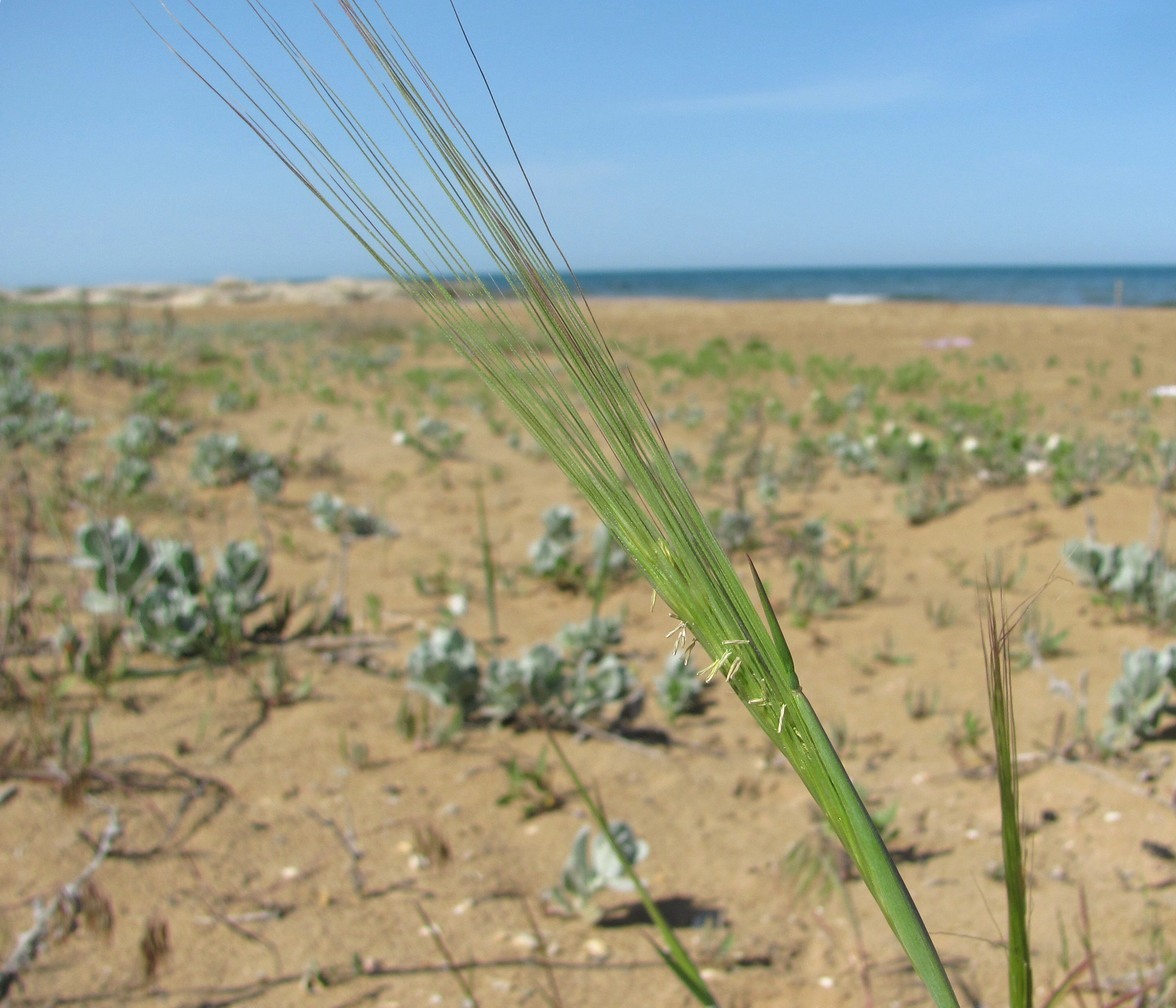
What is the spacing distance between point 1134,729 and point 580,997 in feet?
5.03

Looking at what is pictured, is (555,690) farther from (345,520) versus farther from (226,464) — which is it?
(226,464)

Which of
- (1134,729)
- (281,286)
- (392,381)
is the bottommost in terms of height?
(1134,729)

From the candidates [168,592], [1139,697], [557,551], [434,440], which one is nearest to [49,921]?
[168,592]

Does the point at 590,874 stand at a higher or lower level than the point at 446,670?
lower

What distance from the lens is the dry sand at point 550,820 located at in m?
1.72

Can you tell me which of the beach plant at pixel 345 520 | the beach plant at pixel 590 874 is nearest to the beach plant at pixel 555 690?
the beach plant at pixel 590 874

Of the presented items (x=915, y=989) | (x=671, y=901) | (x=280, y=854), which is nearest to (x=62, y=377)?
(x=280, y=854)

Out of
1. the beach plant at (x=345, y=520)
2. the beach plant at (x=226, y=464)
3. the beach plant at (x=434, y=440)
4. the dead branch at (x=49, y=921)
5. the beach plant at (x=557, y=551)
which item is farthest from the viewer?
the beach plant at (x=434, y=440)

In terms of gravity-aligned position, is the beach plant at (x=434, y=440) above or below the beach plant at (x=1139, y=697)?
above

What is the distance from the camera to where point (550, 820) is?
2.25m

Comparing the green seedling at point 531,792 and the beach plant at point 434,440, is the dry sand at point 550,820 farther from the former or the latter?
the beach plant at point 434,440

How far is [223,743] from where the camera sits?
2469mm

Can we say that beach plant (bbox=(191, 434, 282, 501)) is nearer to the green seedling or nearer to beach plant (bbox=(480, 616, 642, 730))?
beach plant (bbox=(480, 616, 642, 730))

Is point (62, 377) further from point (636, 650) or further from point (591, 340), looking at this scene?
point (591, 340)
